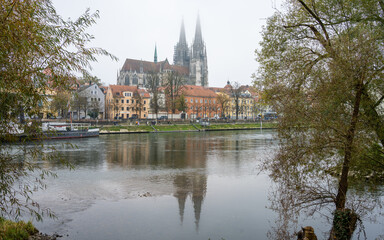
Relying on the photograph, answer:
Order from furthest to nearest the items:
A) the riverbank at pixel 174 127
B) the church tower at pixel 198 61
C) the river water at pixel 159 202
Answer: the church tower at pixel 198 61 < the riverbank at pixel 174 127 < the river water at pixel 159 202

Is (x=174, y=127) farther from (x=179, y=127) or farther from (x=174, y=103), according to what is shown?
(x=174, y=103)

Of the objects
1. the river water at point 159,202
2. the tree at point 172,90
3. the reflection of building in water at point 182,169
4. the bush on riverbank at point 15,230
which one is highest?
the tree at point 172,90

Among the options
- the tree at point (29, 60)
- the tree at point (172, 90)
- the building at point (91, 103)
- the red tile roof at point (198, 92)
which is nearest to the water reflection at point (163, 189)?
the tree at point (29, 60)

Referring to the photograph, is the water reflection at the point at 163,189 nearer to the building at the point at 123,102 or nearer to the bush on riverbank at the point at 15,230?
the bush on riverbank at the point at 15,230

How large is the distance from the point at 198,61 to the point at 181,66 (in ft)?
28.8

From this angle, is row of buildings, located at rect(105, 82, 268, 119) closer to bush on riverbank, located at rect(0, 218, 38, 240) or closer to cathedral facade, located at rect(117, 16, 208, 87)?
cathedral facade, located at rect(117, 16, 208, 87)

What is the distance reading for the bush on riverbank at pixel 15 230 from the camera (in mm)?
8992

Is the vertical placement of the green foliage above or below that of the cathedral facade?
below

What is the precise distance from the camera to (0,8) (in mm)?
6480

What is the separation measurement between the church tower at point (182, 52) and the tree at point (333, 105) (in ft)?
489

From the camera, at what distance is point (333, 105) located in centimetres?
927

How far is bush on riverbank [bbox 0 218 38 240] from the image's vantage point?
8992 mm

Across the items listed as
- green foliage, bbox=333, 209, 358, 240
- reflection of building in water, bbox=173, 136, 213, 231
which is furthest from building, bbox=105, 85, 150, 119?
green foliage, bbox=333, 209, 358, 240

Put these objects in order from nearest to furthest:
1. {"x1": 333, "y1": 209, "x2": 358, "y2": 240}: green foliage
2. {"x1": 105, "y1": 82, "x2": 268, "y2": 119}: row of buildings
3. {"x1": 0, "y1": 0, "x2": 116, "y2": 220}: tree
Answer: {"x1": 0, "y1": 0, "x2": 116, "y2": 220}: tree
{"x1": 333, "y1": 209, "x2": 358, "y2": 240}: green foliage
{"x1": 105, "y1": 82, "x2": 268, "y2": 119}: row of buildings
